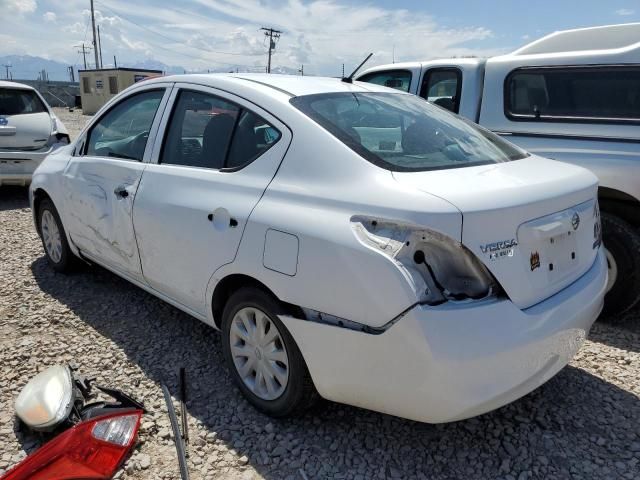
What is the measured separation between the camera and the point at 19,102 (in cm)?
780

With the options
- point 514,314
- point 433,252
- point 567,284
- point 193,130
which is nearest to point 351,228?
point 433,252

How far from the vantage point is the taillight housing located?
83.4 inches

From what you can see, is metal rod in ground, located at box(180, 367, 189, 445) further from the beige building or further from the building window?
the building window

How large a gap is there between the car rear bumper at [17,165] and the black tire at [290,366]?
602 cm

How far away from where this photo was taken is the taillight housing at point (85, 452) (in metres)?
2.12

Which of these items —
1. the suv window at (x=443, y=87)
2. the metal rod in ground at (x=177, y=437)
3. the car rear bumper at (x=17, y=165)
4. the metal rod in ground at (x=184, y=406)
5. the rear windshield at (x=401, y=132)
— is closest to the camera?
the metal rod in ground at (x=177, y=437)

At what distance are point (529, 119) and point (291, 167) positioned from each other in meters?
2.79

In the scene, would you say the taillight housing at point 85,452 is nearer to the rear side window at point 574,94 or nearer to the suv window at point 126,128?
the suv window at point 126,128

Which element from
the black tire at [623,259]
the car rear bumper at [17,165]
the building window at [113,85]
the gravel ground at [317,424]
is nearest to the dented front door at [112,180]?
the gravel ground at [317,424]

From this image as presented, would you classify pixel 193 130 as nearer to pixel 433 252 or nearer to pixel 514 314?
pixel 433 252

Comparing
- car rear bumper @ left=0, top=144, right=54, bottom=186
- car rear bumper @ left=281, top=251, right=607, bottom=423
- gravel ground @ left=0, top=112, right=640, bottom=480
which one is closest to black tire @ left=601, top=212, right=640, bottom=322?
gravel ground @ left=0, top=112, right=640, bottom=480

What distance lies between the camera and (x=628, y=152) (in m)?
3.61

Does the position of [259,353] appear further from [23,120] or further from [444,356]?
[23,120]

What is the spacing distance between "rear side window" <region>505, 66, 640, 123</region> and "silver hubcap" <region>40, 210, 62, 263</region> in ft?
13.1
